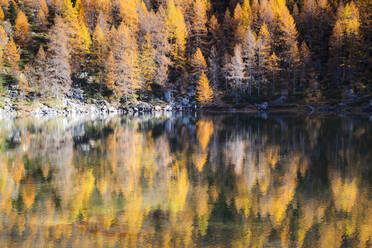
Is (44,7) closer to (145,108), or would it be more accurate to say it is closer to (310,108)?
(145,108)

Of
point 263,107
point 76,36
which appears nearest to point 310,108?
point 263,107

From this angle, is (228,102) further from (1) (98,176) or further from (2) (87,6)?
(1) (98,176)

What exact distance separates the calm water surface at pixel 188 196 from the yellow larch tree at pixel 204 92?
177 feet

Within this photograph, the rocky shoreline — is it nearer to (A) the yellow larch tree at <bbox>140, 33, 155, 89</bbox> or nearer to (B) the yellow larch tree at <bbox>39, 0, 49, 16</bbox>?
(A) the yellow larch tree at <bbox>140, 33, 155, 89</bbox>

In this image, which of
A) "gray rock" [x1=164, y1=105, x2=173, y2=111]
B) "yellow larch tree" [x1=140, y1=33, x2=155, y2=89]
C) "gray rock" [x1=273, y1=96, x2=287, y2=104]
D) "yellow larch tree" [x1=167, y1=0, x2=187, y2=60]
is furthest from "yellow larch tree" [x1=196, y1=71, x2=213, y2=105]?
"yellow larch tree" [x1=167, y1=0, x2=187, y2=60]

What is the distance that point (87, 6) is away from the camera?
113 m

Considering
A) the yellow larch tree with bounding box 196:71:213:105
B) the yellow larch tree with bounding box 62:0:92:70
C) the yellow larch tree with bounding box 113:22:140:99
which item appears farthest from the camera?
the yellow larch tree with bounding box 62:0:92:70

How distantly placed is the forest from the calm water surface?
55340 millimetres

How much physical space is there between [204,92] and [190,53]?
24.7 meters

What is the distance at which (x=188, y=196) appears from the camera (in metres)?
15.7

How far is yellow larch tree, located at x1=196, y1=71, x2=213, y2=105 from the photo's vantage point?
83.6 metres

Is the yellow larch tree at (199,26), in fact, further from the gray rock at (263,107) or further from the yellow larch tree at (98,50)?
the gray rock at (263,107)

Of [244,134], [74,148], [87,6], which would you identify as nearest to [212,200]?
[74,148]

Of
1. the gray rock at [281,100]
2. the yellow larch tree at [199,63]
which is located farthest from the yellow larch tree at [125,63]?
the gray rock at [281,100]
